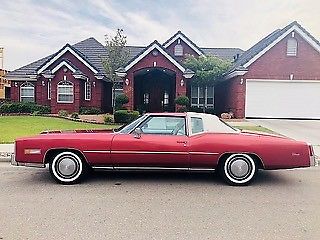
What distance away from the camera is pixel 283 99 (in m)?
21.8

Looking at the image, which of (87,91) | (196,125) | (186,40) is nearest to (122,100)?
(87,91)

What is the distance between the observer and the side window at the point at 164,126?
259 inches

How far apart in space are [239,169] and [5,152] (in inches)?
238

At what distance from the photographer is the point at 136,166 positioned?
253 inches

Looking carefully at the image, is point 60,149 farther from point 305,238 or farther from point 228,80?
point 228,80

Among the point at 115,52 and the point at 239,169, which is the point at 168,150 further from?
the point at 115,52

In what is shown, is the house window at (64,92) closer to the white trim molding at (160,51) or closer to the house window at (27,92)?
the house window at (27,92)

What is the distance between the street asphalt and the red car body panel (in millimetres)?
397

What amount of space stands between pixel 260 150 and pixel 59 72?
20.4 meters

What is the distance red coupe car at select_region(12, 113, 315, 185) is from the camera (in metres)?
6.32

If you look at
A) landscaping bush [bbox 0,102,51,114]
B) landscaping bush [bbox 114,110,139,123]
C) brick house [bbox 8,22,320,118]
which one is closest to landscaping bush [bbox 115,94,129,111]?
brick house [bbox 8,22,320,118]

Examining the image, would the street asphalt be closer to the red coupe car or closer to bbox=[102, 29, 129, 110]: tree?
the red coupe car

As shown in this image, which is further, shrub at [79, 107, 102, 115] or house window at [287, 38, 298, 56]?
shrub at [79, 107, 102, 115]

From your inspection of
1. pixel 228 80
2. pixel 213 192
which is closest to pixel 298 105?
pixel 228 80
